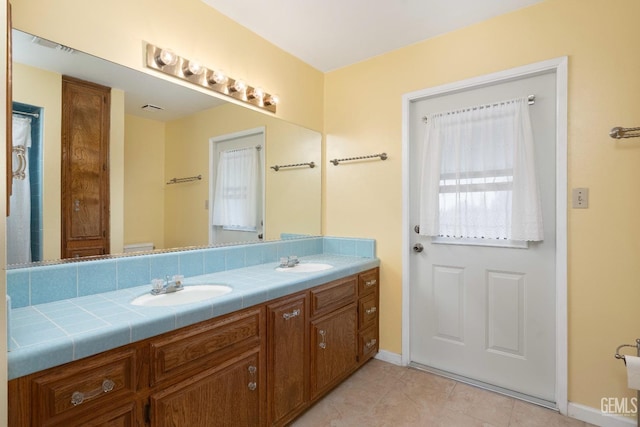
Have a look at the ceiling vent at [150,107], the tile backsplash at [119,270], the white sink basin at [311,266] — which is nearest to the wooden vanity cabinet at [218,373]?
the white sink basin at [311,266]

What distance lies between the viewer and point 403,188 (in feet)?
7.77

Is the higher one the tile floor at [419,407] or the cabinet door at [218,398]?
the cabinet door at [218,398]

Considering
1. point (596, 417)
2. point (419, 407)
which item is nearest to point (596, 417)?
point (596, 417)

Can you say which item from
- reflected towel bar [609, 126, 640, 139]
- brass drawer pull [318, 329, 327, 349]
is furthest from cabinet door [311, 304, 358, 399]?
reflected towel bar [609, 126, 640, 139]

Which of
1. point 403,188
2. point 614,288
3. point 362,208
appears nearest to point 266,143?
Answer: point 362,208

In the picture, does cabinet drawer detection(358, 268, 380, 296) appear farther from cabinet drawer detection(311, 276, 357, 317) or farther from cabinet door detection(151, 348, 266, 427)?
cabinet door detection(151, 348, 266, 427)

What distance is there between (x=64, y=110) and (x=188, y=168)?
0.64 metres

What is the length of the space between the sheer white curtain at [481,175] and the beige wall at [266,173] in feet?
3.14

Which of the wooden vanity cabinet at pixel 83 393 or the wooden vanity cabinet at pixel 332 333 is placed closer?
the wooden vanity cabinet at pixel 83 393

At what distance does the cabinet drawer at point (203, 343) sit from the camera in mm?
1115

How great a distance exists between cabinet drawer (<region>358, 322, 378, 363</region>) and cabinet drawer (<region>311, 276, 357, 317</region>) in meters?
0.34

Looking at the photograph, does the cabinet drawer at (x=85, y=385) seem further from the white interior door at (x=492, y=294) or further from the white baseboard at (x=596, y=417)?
the white baseboard at (x=596, y=417)

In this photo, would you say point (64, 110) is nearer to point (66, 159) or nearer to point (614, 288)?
point (66, 159)

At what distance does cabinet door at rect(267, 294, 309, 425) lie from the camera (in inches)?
61.3
